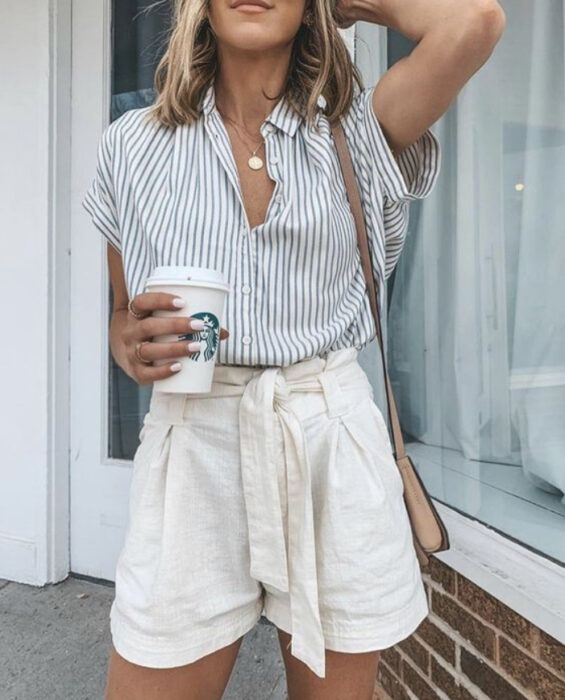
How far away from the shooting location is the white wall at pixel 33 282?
210 cm

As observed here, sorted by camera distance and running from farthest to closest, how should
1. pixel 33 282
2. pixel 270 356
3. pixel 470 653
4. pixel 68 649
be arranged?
pixel 33 282
pixel 68 649
pixel 470 653
pixel 270 356

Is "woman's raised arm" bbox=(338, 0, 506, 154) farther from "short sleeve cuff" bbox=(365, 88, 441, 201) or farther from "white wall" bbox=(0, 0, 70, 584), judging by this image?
"white wall" bbox=(0, 0, 70, 584)

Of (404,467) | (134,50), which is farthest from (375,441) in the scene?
(134,50)

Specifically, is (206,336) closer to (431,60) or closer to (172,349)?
(172,349)

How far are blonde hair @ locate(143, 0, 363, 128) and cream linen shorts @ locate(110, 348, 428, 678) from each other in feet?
1.39

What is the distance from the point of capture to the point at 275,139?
2.94ft

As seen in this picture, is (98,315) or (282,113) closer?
(282,113)

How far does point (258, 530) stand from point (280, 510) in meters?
0.04

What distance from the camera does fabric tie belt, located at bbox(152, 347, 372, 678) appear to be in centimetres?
78

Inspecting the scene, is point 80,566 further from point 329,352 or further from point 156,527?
point 329,352

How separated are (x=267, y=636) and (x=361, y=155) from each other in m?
1.66

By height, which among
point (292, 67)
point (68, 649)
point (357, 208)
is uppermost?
point (292, 67)

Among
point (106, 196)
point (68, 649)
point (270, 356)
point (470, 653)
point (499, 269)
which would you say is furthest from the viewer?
point (68, 649)

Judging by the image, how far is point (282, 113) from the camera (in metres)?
0.91
